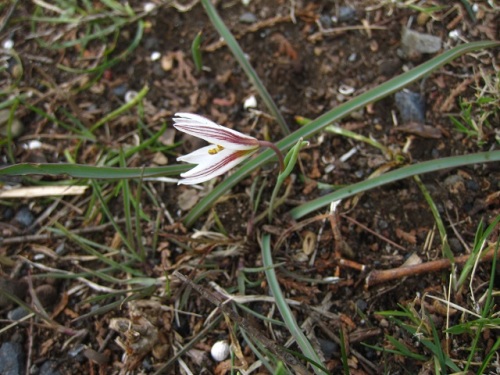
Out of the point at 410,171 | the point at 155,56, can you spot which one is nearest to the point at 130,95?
the point at 155,56

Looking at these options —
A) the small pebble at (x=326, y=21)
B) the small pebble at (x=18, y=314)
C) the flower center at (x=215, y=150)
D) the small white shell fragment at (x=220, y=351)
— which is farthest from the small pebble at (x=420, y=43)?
the small pebble at (x=18, y=314)

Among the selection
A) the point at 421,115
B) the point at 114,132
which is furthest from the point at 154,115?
the point at 421,115

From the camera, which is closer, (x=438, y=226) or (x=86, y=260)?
(x=438, y=226)

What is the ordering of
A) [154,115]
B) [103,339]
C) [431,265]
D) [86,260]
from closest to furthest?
1. [431,265]
2. [103,339]
3. [86,260]
4. [154,115]

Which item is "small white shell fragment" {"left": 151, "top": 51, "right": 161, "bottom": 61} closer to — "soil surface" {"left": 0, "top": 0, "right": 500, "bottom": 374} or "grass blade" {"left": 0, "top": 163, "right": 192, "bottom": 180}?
"soil surface" {"left": 0, "top": 0, "right": 500, "bottom": 374}

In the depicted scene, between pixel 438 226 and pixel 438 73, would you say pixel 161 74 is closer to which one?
pixel 438 73

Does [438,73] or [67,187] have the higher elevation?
[438,73]
